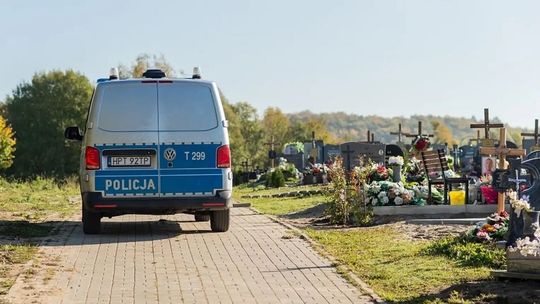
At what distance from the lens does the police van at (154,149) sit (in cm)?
1261

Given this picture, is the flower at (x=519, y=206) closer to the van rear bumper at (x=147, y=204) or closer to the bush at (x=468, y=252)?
the bush at (x=468, y=252)

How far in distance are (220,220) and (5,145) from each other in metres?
53.4

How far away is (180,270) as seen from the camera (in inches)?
384

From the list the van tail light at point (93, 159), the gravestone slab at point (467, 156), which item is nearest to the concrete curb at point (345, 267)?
the van tail light at point (93, 159)

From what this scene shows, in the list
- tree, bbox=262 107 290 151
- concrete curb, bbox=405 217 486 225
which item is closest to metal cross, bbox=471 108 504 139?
concrete curb, bbox=405 217 486 225

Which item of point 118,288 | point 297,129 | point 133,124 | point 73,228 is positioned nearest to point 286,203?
point 73,228

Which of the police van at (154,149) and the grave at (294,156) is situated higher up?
the police van at (154,149)

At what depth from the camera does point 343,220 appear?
52.4 feet

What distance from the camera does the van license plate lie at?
498 inches

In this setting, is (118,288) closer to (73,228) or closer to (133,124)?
(133,124)

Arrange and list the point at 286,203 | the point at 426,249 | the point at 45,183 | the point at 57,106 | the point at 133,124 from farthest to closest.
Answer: the point at 57,106, the point at 45,183, the point at 286,203, the point at 133,124, the point at 426,249

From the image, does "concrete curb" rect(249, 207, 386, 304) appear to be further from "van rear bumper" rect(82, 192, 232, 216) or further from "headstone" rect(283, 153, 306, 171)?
"headstone" rect(283, 153, 306, 171)

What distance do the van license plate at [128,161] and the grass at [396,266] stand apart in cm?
259

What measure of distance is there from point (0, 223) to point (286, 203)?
1051cm
